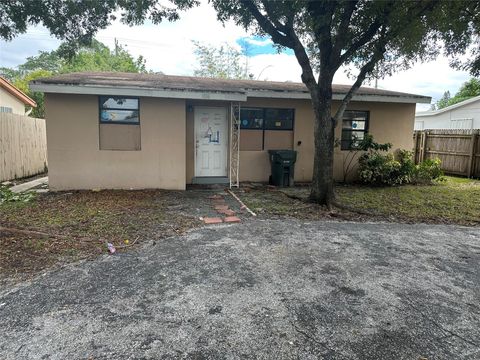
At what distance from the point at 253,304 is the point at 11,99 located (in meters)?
19.8

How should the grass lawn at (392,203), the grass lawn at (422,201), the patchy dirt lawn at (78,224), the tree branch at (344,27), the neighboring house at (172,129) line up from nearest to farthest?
the patchy dirt lawn at (78,224) → the tree branch at (344,27) → the grass lawn at (392,203) → the grass lawn at (422,201) → the neighboring house at (172,129)

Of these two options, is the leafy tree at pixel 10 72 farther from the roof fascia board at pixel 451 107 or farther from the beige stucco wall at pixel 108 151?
the roof fascia board at pixel 451 107

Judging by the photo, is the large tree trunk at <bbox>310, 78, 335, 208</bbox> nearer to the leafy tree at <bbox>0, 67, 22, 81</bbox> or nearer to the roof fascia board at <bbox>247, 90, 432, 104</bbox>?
the roof fascia board at <bbox>247, 90, 432, 104</bbox>

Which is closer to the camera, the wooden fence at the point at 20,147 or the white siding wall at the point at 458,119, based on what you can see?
the wooden fence at the point at 20,147

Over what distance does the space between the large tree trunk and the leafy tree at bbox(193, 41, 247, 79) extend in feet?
96.0

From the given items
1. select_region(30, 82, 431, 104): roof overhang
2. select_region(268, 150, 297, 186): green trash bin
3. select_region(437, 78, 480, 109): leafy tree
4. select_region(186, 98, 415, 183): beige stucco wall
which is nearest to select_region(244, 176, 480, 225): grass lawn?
select_region(268, 150, 297, 186): green trash bin

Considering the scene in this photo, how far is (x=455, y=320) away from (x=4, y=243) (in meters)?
5.40

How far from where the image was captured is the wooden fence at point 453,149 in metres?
12.9

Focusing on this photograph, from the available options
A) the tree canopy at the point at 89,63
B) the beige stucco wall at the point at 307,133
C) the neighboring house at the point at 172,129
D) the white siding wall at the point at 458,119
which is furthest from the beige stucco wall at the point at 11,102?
the white siding wall at the point at 458,119

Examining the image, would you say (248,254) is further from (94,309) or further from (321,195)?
(321,195)

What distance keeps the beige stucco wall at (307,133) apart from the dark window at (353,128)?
0.16 meters

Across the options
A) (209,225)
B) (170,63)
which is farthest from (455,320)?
(170,63)

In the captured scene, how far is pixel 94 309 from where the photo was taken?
311 centimetres

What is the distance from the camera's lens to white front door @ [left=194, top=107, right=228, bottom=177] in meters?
9.92
